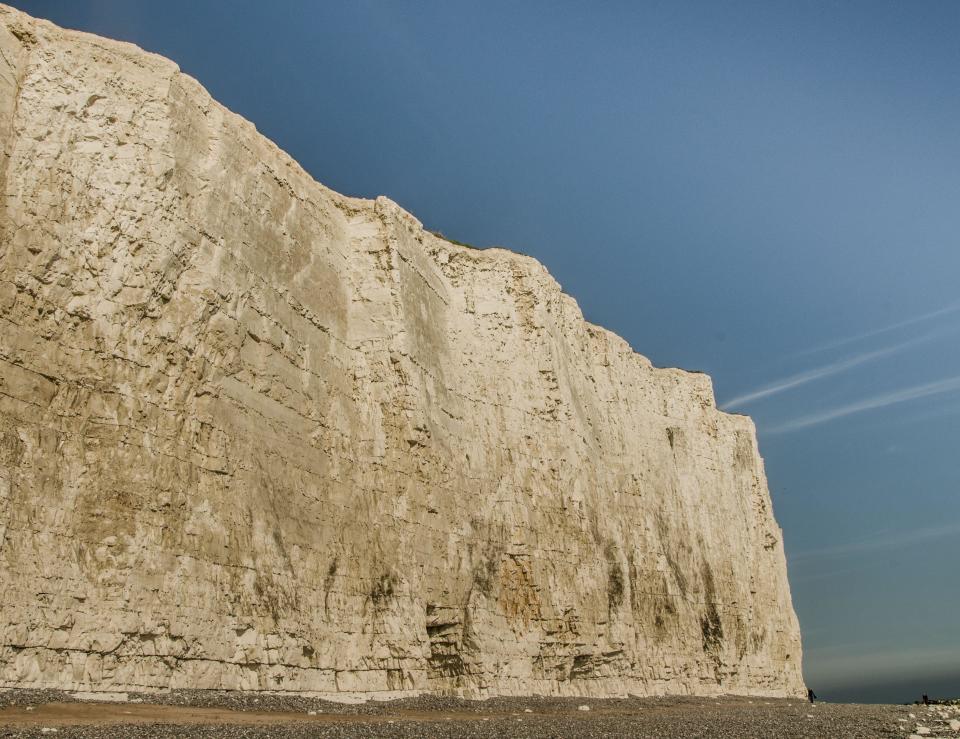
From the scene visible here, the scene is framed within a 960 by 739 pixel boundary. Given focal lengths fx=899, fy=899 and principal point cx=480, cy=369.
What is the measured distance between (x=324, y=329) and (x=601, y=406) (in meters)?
14.7

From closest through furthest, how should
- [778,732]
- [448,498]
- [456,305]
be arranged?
1. [778,732]
2. [448,498]
3. [456,305]

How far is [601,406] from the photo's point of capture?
33.5m

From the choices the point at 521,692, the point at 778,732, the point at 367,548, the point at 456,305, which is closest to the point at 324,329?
the point at 367,548

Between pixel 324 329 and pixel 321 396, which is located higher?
pixel 324 329

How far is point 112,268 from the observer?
15602mm

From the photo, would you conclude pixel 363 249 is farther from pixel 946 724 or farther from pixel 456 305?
pixel 946 724

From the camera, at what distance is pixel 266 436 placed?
59.6 feet

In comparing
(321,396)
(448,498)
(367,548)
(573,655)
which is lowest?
(573,655)

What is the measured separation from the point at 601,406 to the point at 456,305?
27.6ft

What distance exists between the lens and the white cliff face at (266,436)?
555 inches

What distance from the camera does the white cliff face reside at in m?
14.1

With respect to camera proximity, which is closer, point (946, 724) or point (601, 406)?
point (946, 724)

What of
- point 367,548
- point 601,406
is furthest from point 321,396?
point 601,406

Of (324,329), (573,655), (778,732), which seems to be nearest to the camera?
(778,732)
